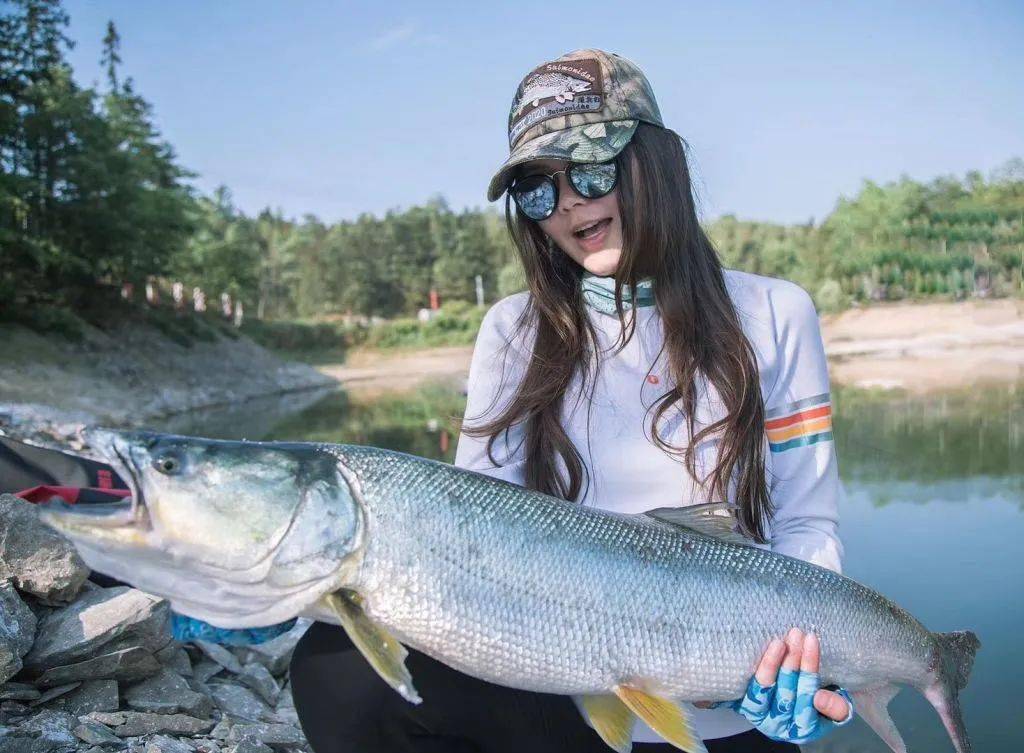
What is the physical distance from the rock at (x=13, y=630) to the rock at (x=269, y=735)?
917mm

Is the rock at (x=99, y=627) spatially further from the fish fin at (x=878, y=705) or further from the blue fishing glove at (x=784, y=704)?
the fish fin at (x=878, y=705)

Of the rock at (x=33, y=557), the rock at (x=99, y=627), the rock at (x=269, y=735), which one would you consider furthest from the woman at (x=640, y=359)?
the rock at (x=33, y=557)

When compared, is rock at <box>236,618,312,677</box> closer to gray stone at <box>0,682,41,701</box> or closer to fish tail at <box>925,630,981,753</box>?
gray stone at <box>0,682,41,701</box>

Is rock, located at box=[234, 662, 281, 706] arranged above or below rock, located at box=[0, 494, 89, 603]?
below

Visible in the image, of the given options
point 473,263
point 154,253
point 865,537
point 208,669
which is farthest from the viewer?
point 473,263

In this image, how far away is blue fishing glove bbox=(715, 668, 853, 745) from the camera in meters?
2.32

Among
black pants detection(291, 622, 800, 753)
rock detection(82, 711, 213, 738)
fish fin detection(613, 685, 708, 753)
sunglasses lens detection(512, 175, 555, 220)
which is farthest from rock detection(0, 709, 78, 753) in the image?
sunglasses lens detection(512, 175, 555, 220)

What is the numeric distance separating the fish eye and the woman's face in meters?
1.57

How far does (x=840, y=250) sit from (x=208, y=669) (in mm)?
51392

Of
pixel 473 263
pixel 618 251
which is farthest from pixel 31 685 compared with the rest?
pixel 473 263

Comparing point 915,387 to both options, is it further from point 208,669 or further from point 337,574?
point 337,574

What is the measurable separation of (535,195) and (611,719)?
1.71m

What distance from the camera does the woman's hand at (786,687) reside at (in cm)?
232

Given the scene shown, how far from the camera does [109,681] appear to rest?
3.72 meters
